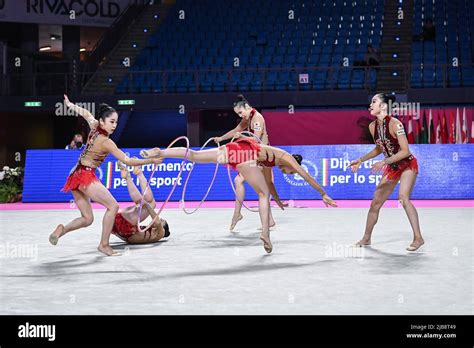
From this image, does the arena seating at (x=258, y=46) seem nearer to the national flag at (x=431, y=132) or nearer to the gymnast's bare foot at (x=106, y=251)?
the national flag at (x=431, y=132)

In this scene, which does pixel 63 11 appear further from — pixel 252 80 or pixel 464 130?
pixel 464 130

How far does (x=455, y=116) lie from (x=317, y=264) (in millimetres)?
15343

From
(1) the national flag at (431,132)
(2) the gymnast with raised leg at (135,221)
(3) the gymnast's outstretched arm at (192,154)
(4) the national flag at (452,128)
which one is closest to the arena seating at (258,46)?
(1) the national flag at (431,132)

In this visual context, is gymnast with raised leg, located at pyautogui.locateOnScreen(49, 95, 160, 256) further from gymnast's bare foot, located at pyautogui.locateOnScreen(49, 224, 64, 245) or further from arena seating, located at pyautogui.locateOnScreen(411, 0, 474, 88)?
arena seating, located at pyautogui.locateOnScreen(411, 0, 474, 88)

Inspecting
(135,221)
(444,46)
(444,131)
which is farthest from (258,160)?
(444,46)

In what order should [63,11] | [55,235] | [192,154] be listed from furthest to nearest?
[63,11] < [55,235] < [192,154]

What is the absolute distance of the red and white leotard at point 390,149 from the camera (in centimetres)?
870

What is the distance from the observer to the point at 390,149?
875 cm

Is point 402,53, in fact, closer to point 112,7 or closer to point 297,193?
point 297,193

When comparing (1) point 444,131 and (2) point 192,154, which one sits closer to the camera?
(2) point 192,154

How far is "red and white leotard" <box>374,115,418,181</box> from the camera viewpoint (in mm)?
8703

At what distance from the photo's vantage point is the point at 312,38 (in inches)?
1009

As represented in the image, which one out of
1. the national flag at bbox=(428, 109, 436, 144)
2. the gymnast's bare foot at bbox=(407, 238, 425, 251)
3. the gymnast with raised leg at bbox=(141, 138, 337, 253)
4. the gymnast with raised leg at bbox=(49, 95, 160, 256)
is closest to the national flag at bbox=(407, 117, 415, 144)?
the national flag at bbox=(428, 109, 436, 144)

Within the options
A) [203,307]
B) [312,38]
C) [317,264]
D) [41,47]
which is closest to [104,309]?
[203,307]
